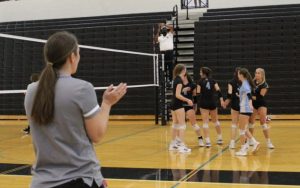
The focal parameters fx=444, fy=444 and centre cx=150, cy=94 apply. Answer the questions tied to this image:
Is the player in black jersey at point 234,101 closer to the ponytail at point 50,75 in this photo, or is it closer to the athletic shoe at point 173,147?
→ the athletic shoe at point 173,147

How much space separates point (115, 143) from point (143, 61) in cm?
648

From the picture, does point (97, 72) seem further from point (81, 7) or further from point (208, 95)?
point (208, 95)

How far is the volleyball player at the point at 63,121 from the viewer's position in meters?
1.96

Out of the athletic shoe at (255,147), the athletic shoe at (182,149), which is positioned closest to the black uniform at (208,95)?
the athletic shoe at (182,149)

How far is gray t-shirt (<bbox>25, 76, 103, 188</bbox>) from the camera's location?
1958 mm

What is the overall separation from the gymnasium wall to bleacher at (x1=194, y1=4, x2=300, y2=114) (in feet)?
5.03

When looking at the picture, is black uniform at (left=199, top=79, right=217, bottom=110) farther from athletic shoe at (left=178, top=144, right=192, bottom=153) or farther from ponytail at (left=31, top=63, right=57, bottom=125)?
ponytail at (left=31, top=63, right=57, bottom=125)

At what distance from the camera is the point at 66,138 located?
2.00m

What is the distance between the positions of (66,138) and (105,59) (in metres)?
14.6

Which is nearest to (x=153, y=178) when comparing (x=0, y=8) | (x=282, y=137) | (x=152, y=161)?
(x=152, y=161)

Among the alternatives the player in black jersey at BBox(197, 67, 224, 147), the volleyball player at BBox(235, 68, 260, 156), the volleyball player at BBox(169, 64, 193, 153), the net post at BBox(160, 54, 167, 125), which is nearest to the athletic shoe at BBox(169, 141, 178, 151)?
the volleyball player at BBox(169, 64, 193, 153)

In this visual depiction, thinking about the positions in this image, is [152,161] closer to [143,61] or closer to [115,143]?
[115,143]

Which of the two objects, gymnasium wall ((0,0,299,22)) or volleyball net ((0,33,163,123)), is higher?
gymnasium wall ((0,0,299,22))

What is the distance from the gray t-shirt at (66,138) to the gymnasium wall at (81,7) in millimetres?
15576
